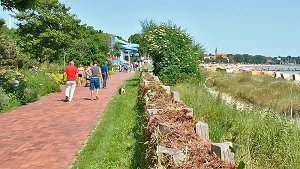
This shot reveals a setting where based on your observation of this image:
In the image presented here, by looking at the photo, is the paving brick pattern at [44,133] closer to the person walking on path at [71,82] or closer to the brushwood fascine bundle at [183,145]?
the person walking on path at [71,82]

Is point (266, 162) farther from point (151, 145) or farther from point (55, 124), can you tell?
point (55, 124)

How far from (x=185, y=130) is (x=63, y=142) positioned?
12.8 ft

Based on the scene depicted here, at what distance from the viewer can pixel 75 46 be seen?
94.7ft

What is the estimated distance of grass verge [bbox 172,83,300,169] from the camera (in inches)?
193

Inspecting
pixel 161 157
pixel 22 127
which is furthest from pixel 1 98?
pixel 161 157

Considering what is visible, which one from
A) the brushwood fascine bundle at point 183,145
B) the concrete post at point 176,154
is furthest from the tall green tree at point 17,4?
the concrete post at point 176,154

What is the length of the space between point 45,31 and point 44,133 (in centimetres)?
2753

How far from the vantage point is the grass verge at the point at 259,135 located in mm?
4892

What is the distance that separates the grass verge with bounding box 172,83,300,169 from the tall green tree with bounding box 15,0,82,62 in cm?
2825

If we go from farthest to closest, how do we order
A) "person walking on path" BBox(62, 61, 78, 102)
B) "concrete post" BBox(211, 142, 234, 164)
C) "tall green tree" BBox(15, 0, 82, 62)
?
"tall green tree" BBox(15, 0, 82, 62)
"person walking on path" BBox(62, 61, 78, 102)
"concrete post" BBox(211, 142, 234, 164)

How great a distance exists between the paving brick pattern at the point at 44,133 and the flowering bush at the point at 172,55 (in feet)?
17.2

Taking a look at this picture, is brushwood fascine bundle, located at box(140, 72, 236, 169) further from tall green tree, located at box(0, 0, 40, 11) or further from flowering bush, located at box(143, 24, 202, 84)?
flowering bush, located at box(143, 24, 202, 84)

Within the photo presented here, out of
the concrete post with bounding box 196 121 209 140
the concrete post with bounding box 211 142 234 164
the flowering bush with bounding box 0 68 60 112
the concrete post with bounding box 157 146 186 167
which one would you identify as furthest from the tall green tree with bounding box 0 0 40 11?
the concrete post with bounding box 211 142 234 164

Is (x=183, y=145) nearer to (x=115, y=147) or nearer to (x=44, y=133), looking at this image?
(x=115, y=147)
